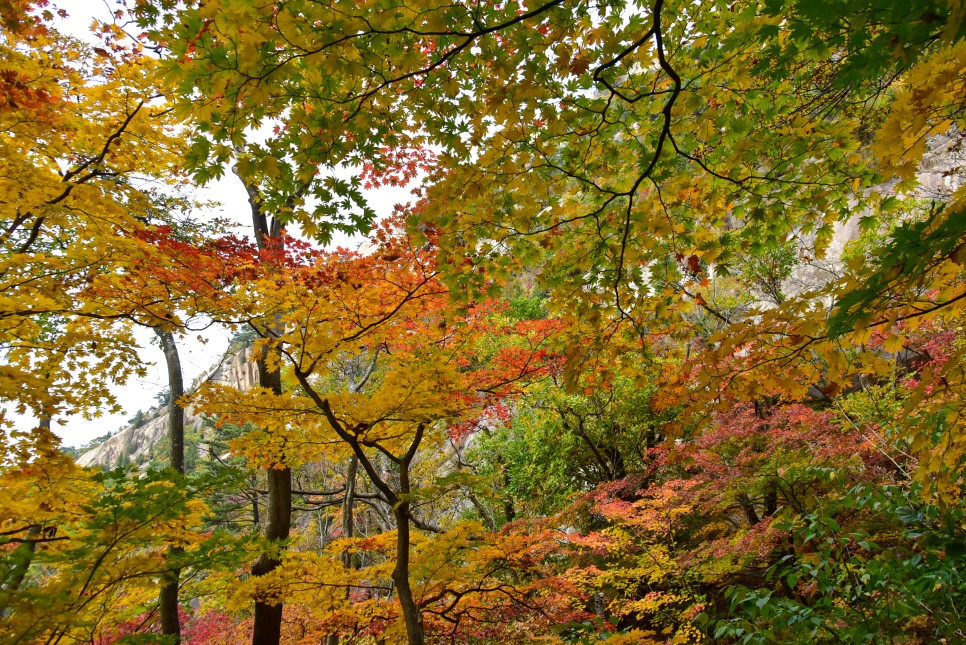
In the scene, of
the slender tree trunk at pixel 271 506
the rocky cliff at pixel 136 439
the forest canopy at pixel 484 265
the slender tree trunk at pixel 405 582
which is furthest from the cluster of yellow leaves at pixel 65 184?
the rocky cliff at pixel 136 439

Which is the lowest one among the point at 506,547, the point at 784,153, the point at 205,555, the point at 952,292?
the point at 506,547

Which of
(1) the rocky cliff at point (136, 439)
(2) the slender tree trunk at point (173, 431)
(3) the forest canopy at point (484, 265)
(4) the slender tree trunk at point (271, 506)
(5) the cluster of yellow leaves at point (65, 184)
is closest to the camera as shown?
(3) the forest canopy at point (484, 265)

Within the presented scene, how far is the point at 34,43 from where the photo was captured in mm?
3309

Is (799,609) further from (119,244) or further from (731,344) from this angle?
(119,244)

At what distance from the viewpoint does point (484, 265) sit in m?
3.08

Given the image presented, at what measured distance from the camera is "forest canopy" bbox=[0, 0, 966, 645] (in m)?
1.70

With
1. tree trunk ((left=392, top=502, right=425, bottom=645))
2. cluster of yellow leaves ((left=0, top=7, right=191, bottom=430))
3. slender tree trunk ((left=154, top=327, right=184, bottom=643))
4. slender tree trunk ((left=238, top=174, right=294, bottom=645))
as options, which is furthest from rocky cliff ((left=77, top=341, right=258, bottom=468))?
tree trunk ((left=392, top=502, right=425, bottom=645))

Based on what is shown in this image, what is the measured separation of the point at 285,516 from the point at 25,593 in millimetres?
3440

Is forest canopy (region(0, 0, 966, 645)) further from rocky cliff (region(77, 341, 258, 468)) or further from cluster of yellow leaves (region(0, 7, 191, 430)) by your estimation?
rocky cliff (region(77, 341, 258, 468))

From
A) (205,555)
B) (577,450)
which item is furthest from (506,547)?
(577,450)

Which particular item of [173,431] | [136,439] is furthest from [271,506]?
[136,439]

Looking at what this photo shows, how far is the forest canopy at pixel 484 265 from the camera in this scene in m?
1.70

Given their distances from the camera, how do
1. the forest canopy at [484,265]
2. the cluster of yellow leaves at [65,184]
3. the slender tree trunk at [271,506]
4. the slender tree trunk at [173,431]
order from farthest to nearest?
the slender tree trunk at [173,431]
the slender tree trunk at [271,506]
the cluster of yellow leaves at [65,184]
the forest canopy at [484,265]

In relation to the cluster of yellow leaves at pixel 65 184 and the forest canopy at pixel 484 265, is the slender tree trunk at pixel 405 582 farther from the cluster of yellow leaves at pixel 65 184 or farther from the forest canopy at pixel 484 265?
the cluster of yellow leaves at pixel 65 184
